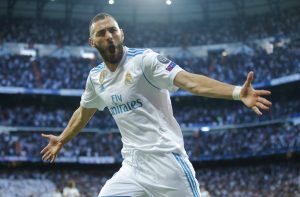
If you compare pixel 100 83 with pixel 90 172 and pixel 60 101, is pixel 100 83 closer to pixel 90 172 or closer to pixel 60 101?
pixel 90 172

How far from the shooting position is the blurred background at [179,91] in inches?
1310

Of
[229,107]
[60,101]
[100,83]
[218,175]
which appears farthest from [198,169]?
[100,83]

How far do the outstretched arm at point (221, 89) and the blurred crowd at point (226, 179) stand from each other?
24.8 m

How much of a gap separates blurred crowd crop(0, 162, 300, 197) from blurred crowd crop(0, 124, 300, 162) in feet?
4.30

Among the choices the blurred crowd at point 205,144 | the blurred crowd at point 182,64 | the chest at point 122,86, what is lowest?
the blurred crowd at point 205,144

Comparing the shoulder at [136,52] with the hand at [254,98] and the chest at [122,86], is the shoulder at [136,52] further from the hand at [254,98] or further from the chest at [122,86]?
the hand at [254,98]

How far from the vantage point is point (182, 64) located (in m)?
39.8

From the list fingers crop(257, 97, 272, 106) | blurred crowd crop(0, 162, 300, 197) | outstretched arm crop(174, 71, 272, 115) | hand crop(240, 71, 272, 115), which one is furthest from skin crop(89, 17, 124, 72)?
blurred crowd crop(0, 162, 300, 197)

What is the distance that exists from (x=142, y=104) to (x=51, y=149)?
4.73 ft

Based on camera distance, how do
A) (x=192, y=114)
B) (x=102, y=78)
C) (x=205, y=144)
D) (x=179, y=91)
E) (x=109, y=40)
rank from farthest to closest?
(x=192, y=114) → (x=179, y=91) → (x=205, y=144) → (x=102, y=78) → (x=109, y=40)

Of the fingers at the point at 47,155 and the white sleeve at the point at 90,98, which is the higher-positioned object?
the white sleeve at the point at 90,98

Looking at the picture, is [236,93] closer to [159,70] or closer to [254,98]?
[254,98]

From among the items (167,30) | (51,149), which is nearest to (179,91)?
(167,30)

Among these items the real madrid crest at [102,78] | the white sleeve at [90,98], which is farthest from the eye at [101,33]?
the white sleeve at [90,98]
